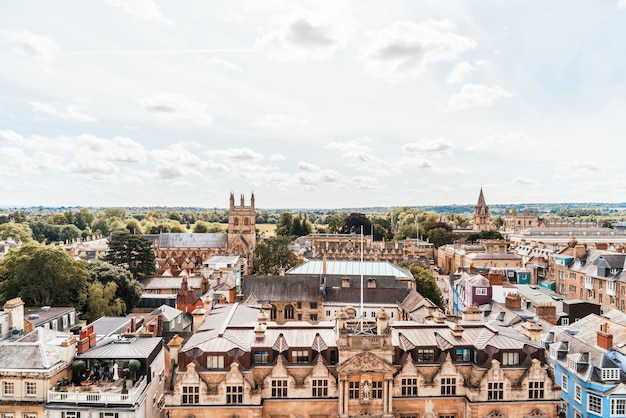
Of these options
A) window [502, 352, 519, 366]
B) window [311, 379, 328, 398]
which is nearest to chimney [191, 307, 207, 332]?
window [311, 379, 328, 398]

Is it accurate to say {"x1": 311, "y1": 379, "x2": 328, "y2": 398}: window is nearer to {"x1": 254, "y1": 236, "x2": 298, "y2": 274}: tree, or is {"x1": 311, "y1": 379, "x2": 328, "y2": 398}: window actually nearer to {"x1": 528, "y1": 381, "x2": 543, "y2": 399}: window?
{"x1": 528, "y1": 381, "x2": 543, "y2": 399}: window

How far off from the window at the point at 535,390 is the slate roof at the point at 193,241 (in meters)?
103

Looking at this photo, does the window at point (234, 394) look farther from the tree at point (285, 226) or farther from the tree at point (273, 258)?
the tree at point (285, 226)

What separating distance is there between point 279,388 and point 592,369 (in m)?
21.3

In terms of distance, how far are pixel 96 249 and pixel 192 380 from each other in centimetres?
10561

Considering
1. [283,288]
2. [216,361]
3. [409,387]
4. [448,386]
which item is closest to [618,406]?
[448,386]

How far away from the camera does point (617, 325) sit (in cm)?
3578

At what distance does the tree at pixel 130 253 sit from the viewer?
84.6m

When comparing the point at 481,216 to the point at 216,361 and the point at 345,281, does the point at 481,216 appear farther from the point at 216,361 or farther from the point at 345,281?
the point at 216,361

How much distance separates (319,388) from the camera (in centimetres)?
2875

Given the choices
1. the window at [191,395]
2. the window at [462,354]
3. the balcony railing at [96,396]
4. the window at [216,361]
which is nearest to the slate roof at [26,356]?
the balcony railing at [96,396]

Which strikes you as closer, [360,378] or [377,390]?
[360,378]

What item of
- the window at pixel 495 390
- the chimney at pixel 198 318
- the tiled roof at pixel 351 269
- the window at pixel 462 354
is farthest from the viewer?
the tiled roof at pixel 351 269

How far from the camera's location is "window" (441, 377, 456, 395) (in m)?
29.2
